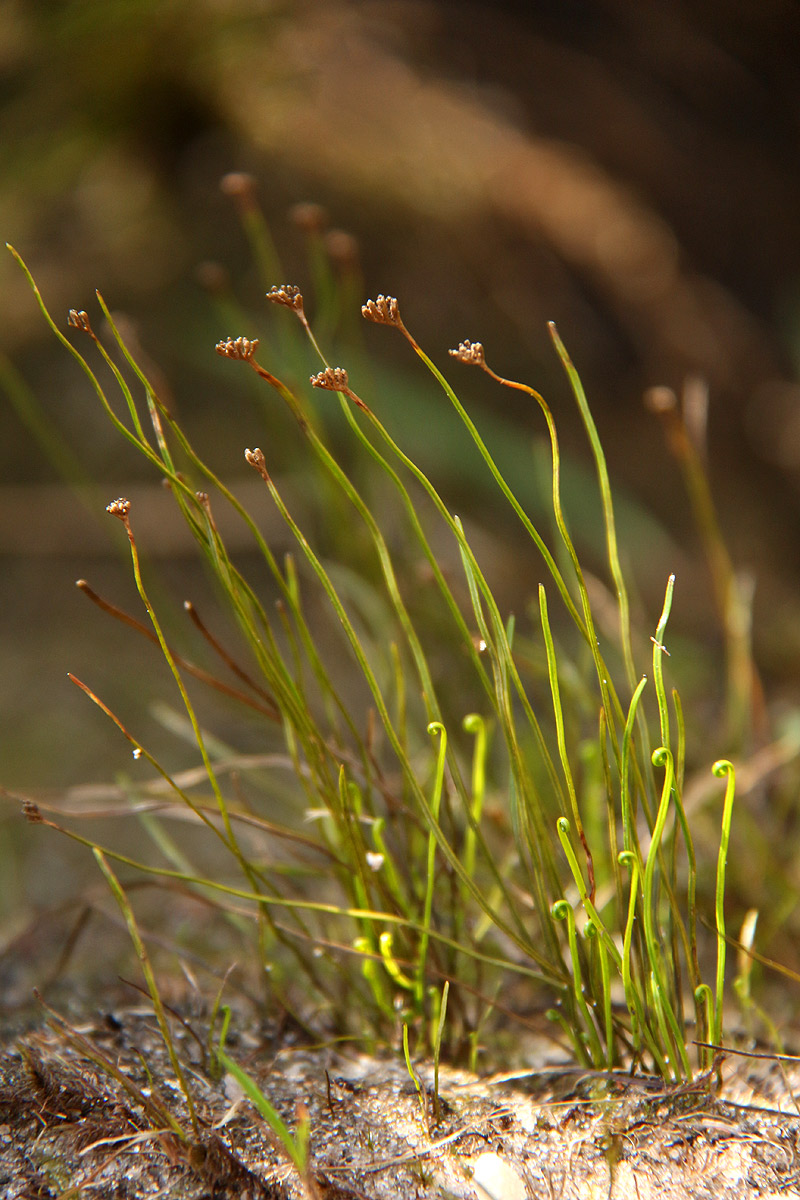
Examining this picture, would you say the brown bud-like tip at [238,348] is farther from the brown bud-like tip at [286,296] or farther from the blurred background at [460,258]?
the blurred background at [460,258]

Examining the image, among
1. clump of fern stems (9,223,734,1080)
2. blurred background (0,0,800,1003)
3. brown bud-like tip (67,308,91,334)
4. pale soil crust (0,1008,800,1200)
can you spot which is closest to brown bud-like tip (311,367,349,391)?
clump of fern stems (9,223,734,1080)

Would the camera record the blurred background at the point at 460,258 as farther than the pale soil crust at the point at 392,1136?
Yes

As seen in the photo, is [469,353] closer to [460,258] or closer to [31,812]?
[31,812]

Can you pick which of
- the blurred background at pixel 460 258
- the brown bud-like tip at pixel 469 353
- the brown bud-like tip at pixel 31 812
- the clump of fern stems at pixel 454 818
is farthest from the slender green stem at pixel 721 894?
the blurred background at pixel 460 258

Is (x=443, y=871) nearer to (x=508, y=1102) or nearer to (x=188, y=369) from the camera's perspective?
(x=508, y=1102)

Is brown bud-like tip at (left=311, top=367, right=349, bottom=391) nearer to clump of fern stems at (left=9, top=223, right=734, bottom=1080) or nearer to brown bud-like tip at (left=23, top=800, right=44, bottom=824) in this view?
clump of fern stems at (left=9, top=223, right=734, bottom=1080)

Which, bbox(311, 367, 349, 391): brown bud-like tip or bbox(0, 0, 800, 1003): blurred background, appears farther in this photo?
bbox(0, 0, 800, 1003): blurred background

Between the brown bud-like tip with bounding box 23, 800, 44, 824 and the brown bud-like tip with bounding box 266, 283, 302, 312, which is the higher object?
the brown bud-like tip with bounding box 266, 283, 302, 312
